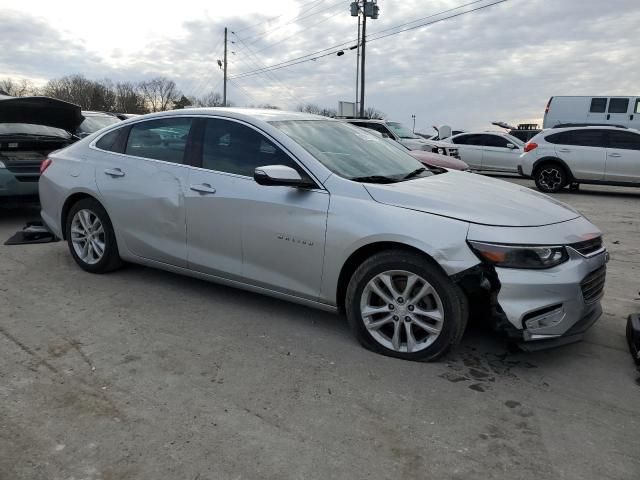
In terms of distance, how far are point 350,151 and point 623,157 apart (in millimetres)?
11123

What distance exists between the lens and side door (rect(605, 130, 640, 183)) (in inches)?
500

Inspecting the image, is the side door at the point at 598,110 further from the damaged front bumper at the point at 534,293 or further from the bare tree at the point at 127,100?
the bare tree at the point at 127,100

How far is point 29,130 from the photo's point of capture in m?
7.44

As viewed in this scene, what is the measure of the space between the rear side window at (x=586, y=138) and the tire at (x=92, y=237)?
470 inches

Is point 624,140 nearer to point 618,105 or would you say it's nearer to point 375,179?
point 618,105

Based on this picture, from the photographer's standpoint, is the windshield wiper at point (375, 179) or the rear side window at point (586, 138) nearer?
the windshield wiper at point (375, 179)

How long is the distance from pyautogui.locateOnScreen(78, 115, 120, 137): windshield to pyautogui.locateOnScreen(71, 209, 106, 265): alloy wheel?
16.0ft

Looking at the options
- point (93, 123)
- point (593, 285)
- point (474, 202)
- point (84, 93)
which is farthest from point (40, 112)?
point (84, 93)

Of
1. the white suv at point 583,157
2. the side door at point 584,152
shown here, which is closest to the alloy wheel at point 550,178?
the white suv at point 583,157

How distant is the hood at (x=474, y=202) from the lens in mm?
3332

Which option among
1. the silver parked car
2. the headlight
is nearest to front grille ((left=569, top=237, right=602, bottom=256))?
the silver parked car

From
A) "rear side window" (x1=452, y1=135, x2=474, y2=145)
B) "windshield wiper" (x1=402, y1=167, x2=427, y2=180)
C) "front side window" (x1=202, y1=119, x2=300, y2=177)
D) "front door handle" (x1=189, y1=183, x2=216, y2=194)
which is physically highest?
"rear side window" (x1=452, y1=135, x2=474, y2=145)

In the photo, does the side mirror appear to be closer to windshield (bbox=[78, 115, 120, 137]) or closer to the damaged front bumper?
the damaged front bumper

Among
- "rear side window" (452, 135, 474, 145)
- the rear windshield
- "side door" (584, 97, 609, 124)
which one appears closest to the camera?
the rear windshield
